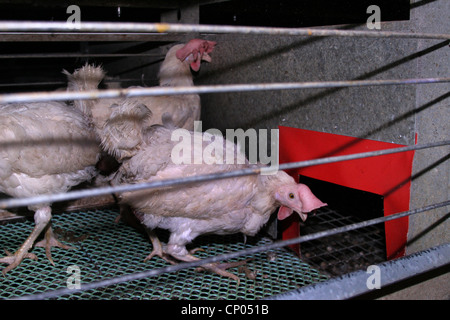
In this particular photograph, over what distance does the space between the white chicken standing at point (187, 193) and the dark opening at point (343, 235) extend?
367 mm

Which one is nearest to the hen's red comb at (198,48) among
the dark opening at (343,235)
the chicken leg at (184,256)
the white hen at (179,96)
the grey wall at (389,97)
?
the white hen at (179,96)

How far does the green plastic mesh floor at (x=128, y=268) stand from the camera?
7.20ft

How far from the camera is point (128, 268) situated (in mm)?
2434

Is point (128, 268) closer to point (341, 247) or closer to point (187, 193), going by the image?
point (187, 193)

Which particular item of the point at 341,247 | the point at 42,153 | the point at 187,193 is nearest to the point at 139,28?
the point at 187,193

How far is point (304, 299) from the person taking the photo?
1558 millimetres

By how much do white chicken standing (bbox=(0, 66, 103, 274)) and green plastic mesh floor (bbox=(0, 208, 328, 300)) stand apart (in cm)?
14

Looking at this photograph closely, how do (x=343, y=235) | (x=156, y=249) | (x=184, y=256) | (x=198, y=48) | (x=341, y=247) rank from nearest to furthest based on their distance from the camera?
(x=184, y=256)
(x=156, y=249)
(x=341, y=247)
(x=343, y=235)
(x=198, y=48)

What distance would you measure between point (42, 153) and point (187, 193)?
92 cm

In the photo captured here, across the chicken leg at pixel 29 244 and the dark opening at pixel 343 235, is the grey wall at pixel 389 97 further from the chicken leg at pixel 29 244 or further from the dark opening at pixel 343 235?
the chicken leg at pixel 29 244

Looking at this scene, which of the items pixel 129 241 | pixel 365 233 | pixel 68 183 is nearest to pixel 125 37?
pixel 68 183

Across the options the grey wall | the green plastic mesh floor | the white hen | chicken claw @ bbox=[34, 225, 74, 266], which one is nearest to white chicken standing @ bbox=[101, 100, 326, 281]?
the green plastic mesh floor

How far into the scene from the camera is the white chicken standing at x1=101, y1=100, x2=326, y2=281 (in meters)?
2.22

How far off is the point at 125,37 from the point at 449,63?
2389mm
